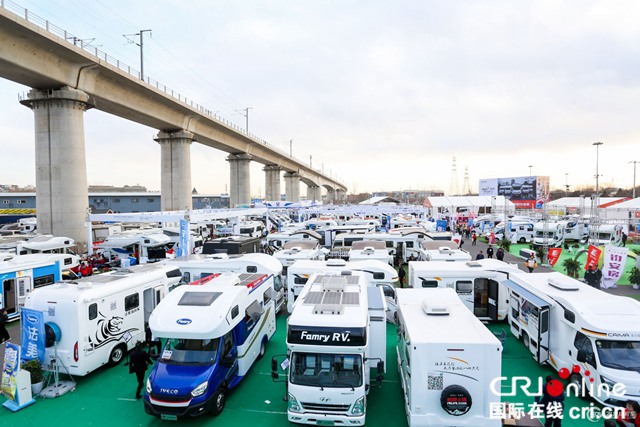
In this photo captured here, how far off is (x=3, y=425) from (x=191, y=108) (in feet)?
128

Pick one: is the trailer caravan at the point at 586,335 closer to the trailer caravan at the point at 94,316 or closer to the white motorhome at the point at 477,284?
the white motorhome at the point at 477,284

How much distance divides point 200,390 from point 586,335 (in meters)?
7.79

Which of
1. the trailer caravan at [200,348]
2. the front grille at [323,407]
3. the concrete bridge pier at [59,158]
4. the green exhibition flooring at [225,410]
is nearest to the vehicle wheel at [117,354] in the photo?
the green exhibition flooring at [225,410]

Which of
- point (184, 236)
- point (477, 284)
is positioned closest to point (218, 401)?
point (477, 284)

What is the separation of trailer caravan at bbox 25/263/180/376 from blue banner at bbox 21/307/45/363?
0.13 metres

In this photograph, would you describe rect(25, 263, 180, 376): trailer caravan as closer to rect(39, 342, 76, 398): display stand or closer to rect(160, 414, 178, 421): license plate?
rect(39, 342, 76, 398): display stand

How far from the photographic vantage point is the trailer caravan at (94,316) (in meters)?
8.92

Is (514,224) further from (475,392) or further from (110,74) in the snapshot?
(110,74)

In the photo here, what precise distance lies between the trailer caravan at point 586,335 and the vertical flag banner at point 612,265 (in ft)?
30.5

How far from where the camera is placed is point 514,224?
3522cm

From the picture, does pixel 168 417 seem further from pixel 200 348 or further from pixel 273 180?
pixel 273 180

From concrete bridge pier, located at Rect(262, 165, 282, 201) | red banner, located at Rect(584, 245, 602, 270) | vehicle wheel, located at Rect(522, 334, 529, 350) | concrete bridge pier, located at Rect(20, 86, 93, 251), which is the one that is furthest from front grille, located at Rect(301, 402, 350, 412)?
concrete bridge pier, located at Rect(262, 165, 282, 201)

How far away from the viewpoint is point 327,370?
7113 mm

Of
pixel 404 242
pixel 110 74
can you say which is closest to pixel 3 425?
pixel 404 242
